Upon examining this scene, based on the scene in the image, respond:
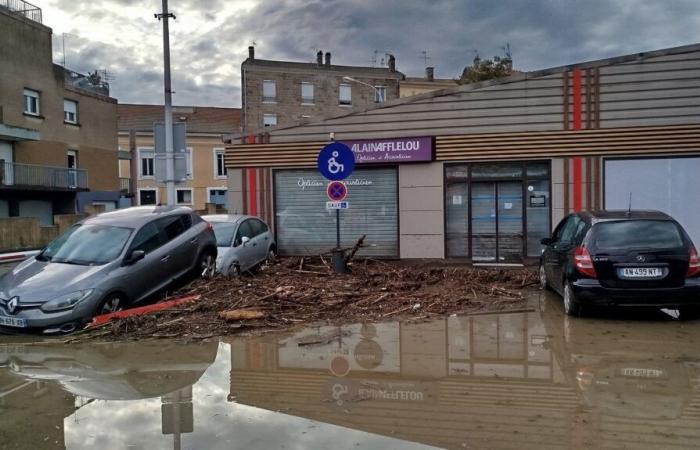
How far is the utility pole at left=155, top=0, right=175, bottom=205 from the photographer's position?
560 inches

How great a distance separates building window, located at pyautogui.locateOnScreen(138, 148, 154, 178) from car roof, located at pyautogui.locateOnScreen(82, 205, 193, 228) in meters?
45.8

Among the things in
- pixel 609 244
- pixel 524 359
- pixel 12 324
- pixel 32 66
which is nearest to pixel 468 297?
pixel 609 244

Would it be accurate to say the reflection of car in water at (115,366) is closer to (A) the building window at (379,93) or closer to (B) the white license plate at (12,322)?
(B) the white license plate at (12,322)

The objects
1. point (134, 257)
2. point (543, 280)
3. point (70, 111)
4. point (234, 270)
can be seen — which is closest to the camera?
point (134, 257)

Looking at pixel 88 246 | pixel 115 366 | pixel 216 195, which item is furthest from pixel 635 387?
pixel 216 195

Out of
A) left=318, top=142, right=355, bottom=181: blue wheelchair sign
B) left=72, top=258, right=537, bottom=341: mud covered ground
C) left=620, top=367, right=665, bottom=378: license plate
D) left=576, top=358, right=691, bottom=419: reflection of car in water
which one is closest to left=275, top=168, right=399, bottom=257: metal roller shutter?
left=72, top=258, right=537, bottom=341: mud covered ground

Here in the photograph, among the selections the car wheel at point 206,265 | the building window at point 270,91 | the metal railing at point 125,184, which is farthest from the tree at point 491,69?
the metal railing at point 125,184

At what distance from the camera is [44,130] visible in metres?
34.3

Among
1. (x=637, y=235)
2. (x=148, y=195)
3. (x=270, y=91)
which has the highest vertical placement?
(x=270, y=91)

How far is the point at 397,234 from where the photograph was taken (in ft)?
49.3

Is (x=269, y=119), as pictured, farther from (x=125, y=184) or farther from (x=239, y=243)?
(x=239, y=243)

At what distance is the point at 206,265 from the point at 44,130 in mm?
28250

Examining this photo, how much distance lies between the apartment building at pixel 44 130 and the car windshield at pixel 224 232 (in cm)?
2260

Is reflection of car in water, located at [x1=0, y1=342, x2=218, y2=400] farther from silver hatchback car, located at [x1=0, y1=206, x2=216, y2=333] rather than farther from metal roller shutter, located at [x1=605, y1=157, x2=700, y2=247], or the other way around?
metal roller shutter, located at [x1=605, y1=157, x2=700, y2=247]
